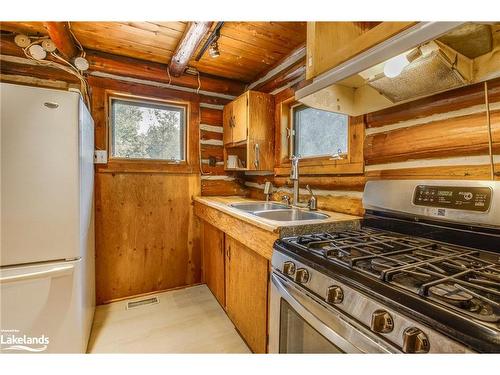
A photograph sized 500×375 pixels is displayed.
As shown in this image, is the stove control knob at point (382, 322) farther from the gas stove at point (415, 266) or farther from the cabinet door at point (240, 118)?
the cabinet door at point (240, 118)

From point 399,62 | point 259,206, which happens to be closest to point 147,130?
point 259,206

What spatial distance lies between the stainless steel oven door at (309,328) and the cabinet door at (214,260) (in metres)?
1.00

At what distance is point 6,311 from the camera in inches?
52.9

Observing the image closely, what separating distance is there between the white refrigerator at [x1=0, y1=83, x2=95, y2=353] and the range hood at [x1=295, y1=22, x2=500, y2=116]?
1.40 m

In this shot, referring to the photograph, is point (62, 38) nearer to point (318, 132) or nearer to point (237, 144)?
point (237, 144)

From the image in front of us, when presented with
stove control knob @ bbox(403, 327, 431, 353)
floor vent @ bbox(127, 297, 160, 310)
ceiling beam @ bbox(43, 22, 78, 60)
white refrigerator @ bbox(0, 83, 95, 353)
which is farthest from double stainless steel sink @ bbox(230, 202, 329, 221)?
ceiling beam @ bbox(43, 22, 78, 60)

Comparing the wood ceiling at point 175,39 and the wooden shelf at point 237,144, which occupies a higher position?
the wood ceiling at point 175,39

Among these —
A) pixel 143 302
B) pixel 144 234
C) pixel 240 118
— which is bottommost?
pixel 143 302

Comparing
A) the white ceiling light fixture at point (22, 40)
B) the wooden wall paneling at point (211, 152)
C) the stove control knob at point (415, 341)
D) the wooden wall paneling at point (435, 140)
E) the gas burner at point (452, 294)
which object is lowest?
the stove control knob at point (415, 341)

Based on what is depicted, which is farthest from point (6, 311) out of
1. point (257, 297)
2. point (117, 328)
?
point (257, 297)

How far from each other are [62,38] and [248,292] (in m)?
2.31

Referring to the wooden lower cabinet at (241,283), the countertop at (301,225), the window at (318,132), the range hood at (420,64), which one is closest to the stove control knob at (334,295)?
the countertop at (301,225)

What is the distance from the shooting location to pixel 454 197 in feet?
3.35

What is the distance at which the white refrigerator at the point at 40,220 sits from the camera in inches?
52.7
